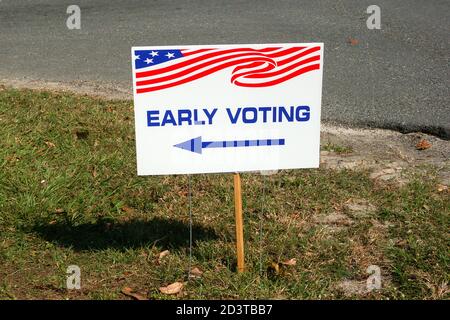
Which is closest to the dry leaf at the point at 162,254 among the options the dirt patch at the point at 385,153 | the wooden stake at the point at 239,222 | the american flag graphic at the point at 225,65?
the wooden stake at the point at 239,222

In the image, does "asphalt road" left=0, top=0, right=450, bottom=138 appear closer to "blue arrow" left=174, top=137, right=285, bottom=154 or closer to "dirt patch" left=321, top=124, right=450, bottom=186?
"dirt patch" left=321, top=124, right=450, bottom=186

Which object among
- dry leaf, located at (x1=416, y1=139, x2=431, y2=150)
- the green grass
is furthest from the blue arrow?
dry leaf, located at (x1=416, y1=139, x2=431, y2=150)

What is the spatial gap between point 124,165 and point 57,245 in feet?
3.62

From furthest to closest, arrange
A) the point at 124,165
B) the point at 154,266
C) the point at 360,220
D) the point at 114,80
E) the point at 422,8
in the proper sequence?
1. the point at 422,8
2. the point at 114,80
3. the point at 124,165
4. the point at 360,220
5. the point at 154,266

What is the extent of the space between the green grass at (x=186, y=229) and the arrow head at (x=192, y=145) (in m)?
0.70

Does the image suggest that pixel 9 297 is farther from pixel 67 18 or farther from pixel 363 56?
pixel 67 18

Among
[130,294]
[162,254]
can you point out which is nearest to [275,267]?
[162,254]

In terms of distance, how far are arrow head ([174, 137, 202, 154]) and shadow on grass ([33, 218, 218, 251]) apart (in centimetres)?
77

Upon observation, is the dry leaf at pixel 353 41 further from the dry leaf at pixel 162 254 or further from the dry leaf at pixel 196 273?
the dry leaf at pixel 196 273

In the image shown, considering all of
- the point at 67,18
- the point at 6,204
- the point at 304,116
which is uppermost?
the point at 67,18

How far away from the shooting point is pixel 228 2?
954cm

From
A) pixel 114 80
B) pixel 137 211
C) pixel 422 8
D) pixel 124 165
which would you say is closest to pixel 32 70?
pixel 114 80

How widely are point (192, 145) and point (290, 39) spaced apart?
4.69 metres

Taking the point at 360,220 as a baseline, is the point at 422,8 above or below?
above
